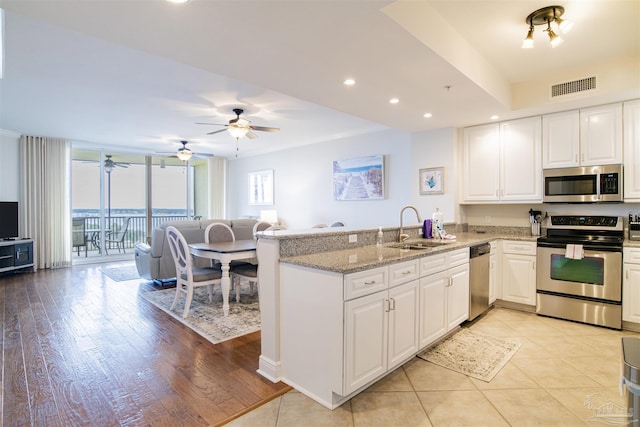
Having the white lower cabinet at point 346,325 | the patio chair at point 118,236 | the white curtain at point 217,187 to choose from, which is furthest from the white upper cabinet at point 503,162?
the patio chair at point 118,236

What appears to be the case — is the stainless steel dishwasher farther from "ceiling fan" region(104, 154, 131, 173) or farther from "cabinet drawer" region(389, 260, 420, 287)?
"ceiling fan" region(104, 154, 131, 173)

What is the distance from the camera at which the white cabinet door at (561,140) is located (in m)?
3.61

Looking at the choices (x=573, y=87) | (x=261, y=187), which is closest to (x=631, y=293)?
(x=573, y=87)

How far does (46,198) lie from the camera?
6.48 m

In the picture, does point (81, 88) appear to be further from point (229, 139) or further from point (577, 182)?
point (577, 182)

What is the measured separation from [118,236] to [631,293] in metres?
9.49

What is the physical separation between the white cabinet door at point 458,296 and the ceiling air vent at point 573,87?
2138mm

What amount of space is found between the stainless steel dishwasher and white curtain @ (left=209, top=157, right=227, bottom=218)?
745 centimetres

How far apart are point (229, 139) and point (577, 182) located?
5990 mm

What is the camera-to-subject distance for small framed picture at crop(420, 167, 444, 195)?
4.49m

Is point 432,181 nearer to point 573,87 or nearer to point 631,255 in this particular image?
point 573,87

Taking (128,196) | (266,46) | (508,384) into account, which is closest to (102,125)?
(128,196)

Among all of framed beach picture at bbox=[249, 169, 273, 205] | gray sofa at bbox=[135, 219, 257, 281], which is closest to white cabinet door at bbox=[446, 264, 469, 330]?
gray sofa at bbox=[135, 219, 257, 281]

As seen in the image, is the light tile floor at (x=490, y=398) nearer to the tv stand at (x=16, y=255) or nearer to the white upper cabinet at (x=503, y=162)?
the white upper cabinet at (x=503, y=162)
